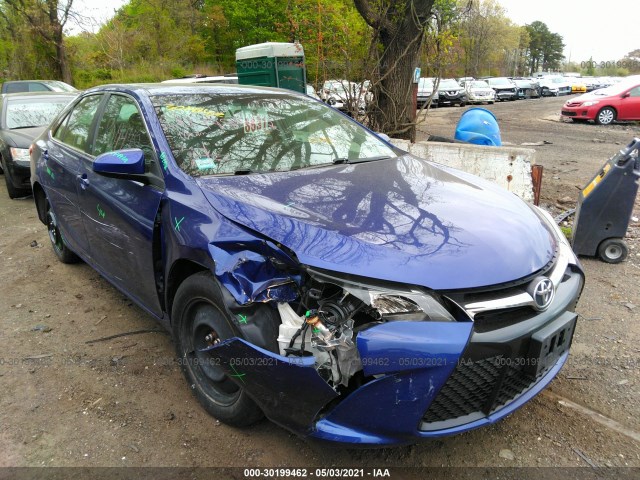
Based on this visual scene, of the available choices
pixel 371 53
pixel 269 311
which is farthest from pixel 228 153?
pixel 371 53

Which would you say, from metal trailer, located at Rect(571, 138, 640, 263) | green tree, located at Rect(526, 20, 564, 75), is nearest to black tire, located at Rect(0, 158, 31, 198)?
metal trailer, located at Rect(571, 138, 640, 263)

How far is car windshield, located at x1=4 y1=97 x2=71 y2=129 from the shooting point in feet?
27.3

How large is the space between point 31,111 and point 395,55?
6.27m

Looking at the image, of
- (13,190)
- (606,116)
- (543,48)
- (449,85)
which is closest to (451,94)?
(449,85)

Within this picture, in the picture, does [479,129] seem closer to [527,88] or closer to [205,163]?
[205,163]

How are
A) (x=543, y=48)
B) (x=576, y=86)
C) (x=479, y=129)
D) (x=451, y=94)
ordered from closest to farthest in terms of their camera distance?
1. (x=479, y=129)
2. (x=451, y=94)
3. (x=576, y=86)
4. (x=543, y=48)

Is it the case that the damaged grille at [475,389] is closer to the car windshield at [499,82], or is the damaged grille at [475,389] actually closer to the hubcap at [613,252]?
the hubcap at [613,252]

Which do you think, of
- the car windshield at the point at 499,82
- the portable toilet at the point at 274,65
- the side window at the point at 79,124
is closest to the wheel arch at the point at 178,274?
the side window at the point at 79,124

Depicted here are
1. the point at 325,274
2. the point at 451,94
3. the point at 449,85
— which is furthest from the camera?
the point at 449,85

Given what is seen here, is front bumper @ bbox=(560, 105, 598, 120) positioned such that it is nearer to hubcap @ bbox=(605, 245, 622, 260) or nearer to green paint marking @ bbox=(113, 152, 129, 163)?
hubcap @ bbox=(605, 245, 622, 260)

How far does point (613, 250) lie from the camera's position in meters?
4.77

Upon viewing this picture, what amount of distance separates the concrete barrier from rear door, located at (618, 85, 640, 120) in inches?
530

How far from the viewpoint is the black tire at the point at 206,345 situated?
2369 mm

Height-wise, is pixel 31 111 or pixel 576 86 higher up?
pixel 576 86
